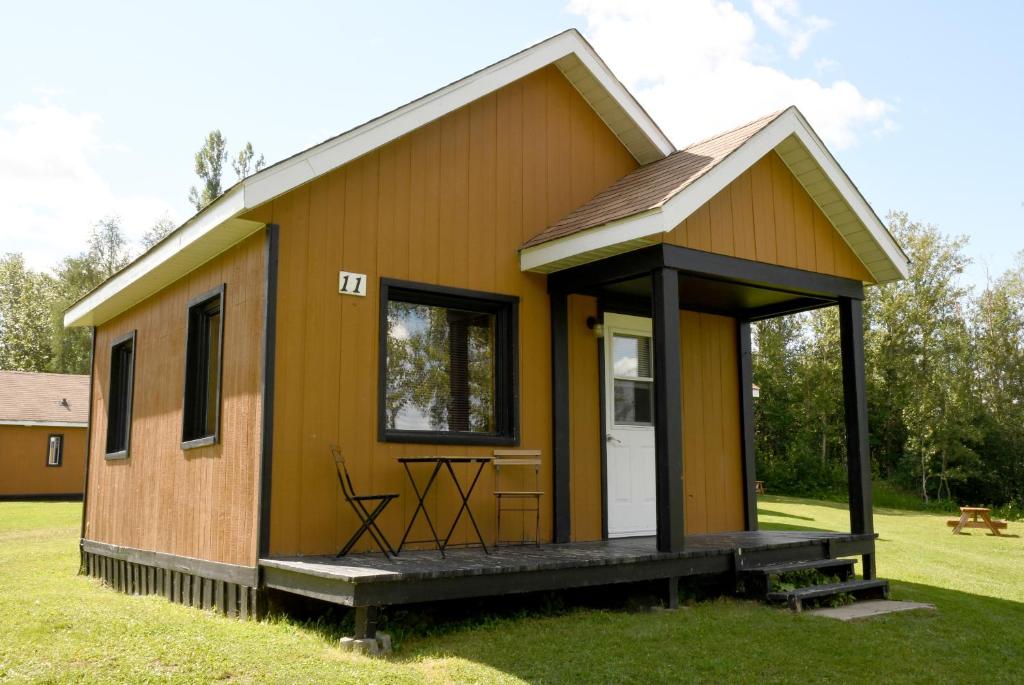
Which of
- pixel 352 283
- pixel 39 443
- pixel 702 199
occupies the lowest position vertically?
pixel 39 443

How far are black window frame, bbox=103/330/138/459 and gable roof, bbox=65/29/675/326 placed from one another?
0.39 meters

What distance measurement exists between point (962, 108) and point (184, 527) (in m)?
19.5

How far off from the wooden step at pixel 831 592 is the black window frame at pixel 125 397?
6699 mm

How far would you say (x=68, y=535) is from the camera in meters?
14.9

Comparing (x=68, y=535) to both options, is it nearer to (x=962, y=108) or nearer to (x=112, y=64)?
(x=112, y=64)

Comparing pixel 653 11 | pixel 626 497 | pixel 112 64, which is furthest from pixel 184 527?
pixel 112 64

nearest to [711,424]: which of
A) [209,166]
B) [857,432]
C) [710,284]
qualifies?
[857,432]

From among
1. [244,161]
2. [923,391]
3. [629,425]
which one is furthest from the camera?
[244,161]

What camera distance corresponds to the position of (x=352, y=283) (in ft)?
23.0

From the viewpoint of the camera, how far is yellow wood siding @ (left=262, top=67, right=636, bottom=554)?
21.7ft

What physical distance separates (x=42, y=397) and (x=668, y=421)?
27.3 metres

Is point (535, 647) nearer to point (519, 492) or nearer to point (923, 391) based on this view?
point (519, 492)

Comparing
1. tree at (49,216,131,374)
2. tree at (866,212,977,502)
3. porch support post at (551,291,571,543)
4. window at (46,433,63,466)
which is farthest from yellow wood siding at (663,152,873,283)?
tree at (49,216,131,374)

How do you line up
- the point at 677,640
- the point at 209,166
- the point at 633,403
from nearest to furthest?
the point at 677,640
the point at 633,403
the point at 209,166
